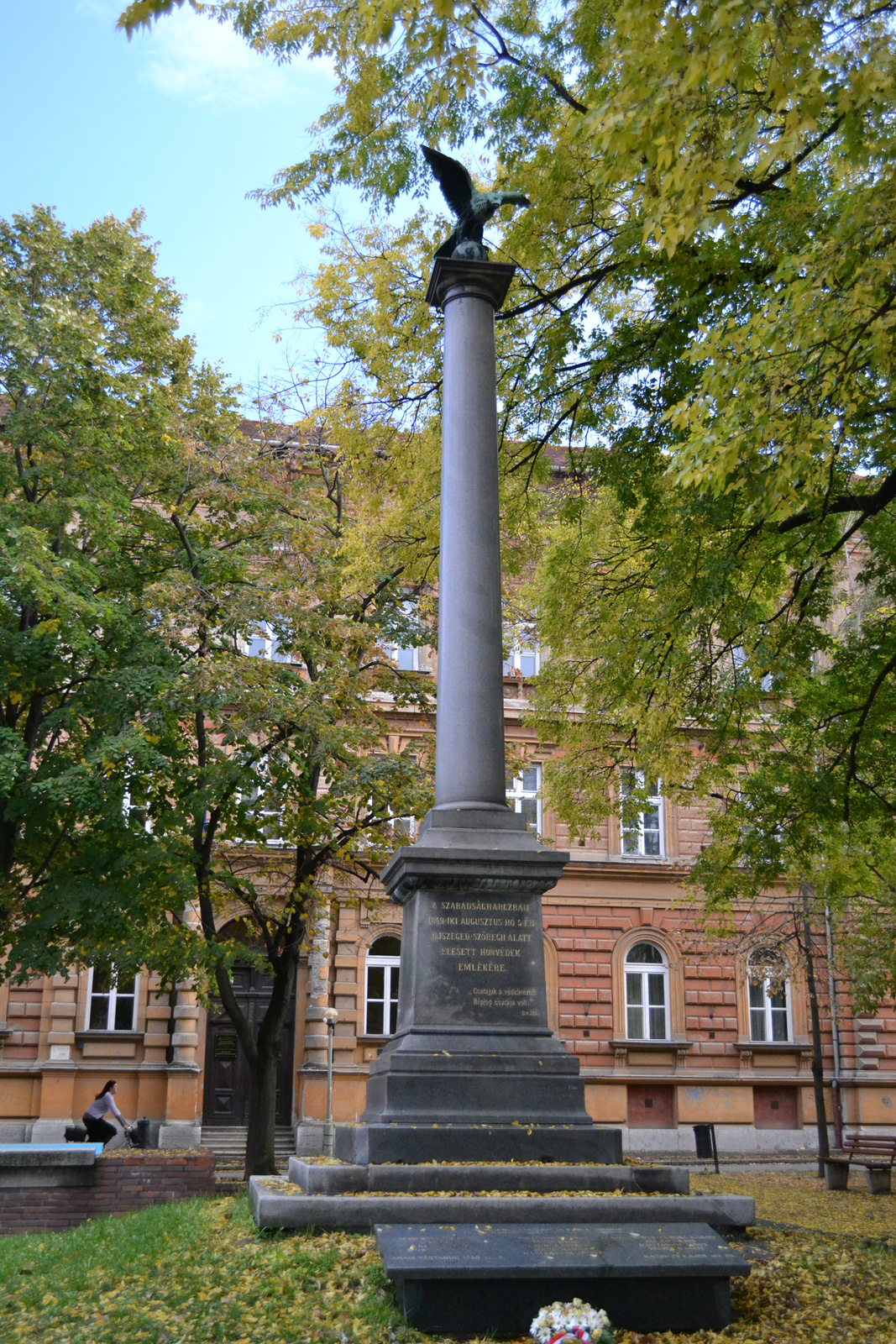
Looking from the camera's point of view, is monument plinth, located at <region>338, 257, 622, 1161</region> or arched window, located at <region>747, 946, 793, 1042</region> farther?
arched window, located at <region>747, 946, 793, 1042</region>

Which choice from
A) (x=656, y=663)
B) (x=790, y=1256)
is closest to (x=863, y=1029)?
(x=656, y=663)

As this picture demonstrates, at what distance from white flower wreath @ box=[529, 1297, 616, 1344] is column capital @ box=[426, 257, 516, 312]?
25.5 feet

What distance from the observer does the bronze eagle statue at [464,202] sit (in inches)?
409

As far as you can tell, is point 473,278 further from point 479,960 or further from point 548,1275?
point 548,1275

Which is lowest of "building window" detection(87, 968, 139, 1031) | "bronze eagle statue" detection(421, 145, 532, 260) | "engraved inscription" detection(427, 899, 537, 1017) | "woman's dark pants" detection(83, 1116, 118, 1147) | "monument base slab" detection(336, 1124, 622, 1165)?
"woman's dark pants" detection(83, 1116, 118, 1147)

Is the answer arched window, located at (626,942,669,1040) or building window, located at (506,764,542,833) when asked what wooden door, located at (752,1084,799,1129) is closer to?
arched window, located at (626,942,669,1040)

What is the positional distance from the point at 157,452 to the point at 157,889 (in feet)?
20.0

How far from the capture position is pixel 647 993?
27.1 meters

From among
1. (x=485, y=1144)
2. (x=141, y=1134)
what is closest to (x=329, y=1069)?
(x=141, y=1134)

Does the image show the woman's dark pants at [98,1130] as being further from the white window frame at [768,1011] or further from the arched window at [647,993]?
the white window frame at [768,1011]

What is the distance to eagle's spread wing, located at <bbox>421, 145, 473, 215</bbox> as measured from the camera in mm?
10398

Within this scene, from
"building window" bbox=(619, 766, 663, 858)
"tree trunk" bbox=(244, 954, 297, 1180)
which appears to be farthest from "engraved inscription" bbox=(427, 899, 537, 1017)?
"tree trunk" bbox=(244, 954, 297, 1180)

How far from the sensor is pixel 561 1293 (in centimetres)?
586

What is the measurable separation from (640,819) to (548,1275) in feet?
56.8
